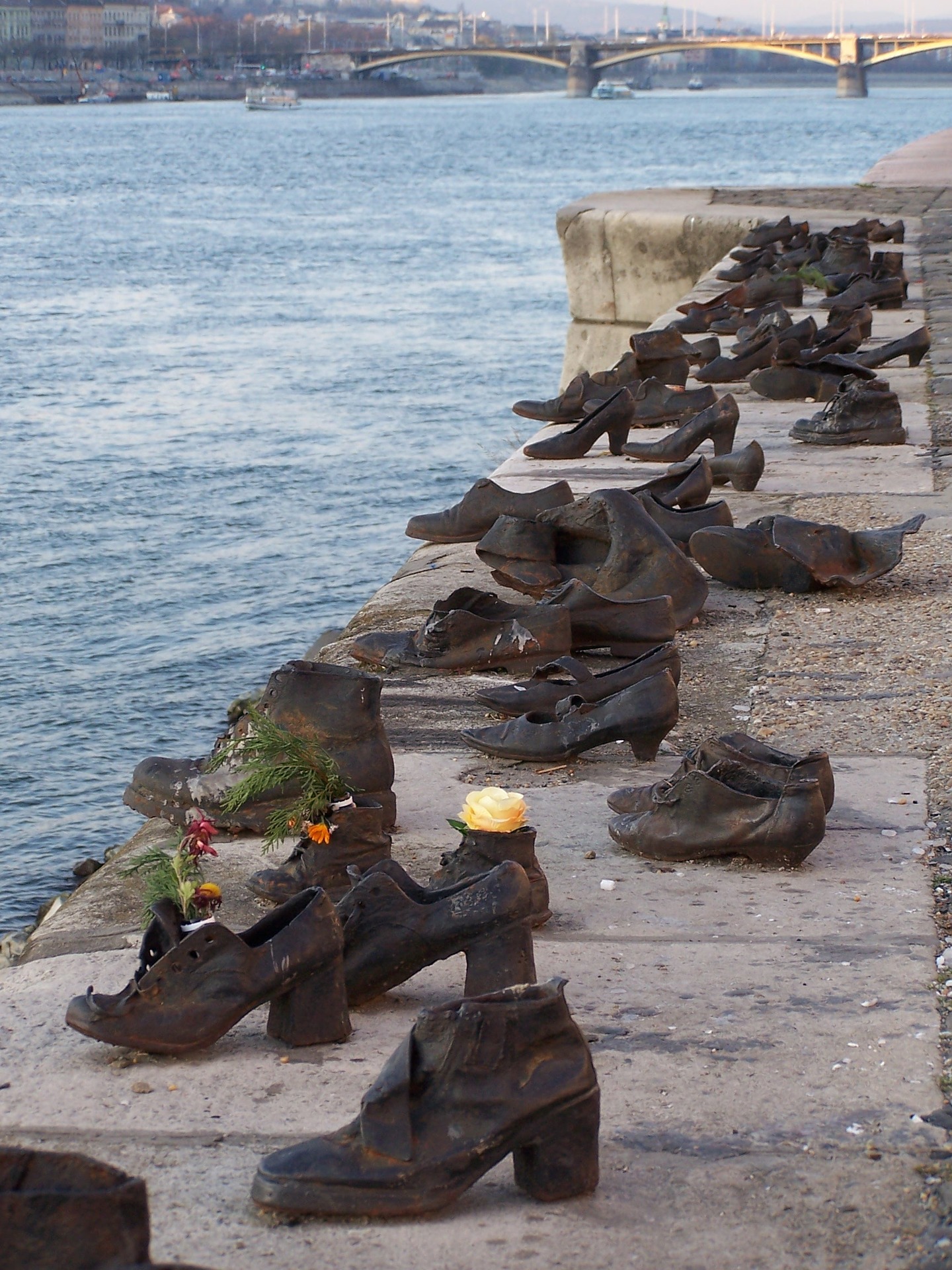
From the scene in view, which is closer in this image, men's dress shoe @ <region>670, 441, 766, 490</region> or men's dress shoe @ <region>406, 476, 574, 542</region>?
men's dress shoe @ <region>406, 476, 574, 542</region>

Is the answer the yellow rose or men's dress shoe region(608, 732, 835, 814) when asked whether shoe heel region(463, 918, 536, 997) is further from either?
men's dress shoe region(608, 732, 835, 814)

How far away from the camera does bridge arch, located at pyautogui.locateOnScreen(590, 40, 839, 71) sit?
83.5 metres

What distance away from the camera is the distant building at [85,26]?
14200 centimetres

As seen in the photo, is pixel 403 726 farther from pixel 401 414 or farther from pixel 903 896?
pixel 401 414

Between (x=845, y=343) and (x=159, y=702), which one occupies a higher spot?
(x=845, y=343)

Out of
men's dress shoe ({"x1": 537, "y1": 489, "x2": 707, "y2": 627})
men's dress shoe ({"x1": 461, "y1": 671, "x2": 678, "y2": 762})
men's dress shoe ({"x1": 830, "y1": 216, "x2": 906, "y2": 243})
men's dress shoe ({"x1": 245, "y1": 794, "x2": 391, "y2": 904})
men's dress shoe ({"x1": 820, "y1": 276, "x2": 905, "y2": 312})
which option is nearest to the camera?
men's dress shoe ({"x1": 245, "y1": 794, "x2": 391, "y2": 904})

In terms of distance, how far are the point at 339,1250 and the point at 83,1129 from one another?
44 cm

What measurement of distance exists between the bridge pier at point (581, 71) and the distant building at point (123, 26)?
124ft

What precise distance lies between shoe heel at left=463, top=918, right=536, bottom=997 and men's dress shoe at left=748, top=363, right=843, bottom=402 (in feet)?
18.2

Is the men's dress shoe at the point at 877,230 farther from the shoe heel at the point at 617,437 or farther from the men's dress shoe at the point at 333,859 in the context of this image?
the men's dress shoe at the point at 333,859

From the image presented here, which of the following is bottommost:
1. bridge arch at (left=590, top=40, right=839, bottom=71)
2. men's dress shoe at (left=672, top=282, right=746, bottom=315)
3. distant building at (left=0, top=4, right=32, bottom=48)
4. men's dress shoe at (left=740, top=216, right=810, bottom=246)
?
men's dress shoe at (left=672, top=282, right=746, bottom=315)

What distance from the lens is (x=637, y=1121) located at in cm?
219

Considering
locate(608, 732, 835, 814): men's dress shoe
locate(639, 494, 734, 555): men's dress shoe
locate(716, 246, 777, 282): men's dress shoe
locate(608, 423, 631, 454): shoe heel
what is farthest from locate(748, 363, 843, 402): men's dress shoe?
locate(608, 732, 835, 814): men's dress shoe

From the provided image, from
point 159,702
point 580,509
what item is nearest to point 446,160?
point 159,702
